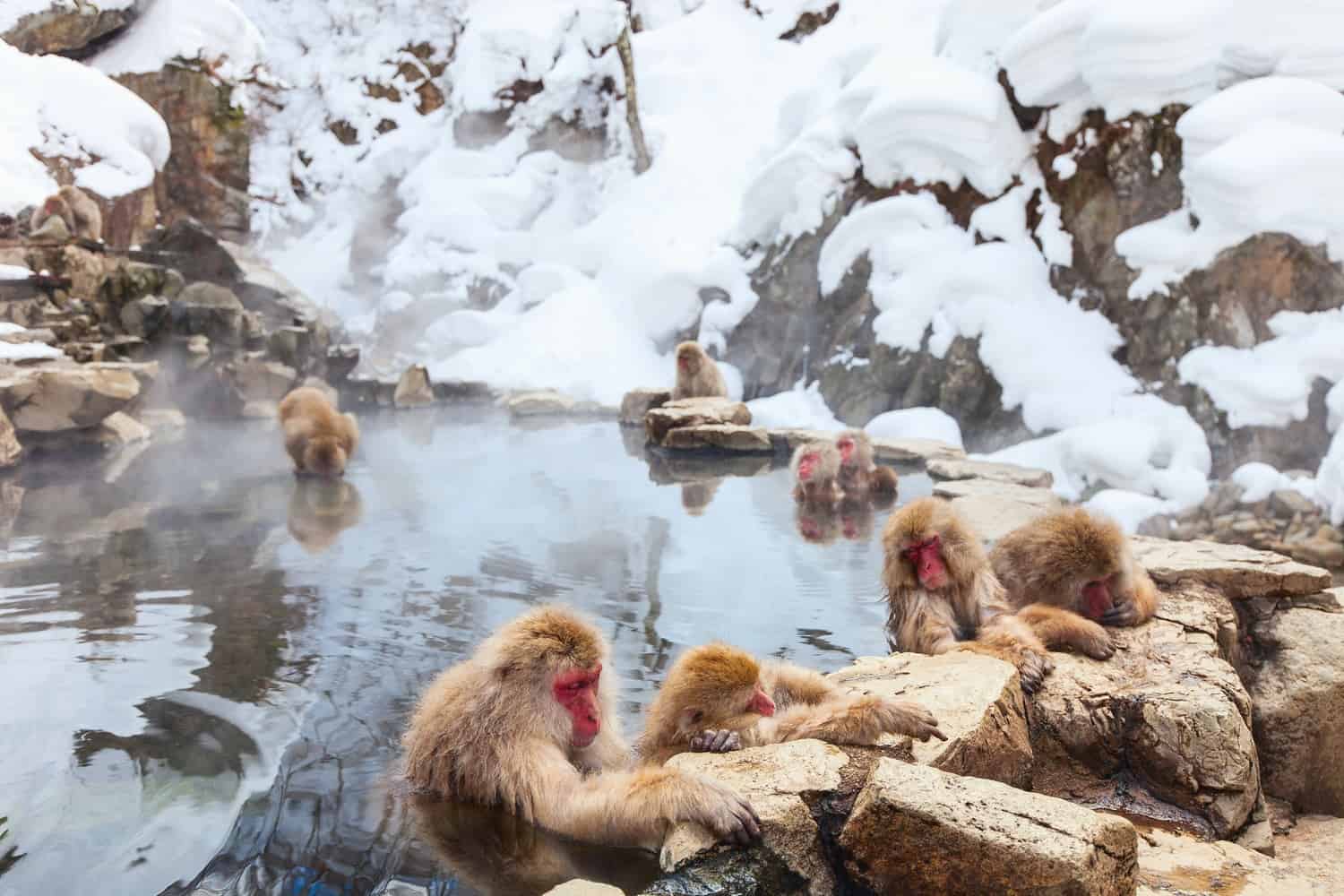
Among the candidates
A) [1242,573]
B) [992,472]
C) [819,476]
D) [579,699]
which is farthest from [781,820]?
[992,472]

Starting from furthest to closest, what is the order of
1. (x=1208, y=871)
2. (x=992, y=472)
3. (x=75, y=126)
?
(x=75, y=126) < (x=992, y=472) < (x=1208, y=871)

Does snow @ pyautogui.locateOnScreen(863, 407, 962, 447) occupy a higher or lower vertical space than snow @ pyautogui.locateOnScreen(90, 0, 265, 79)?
lower

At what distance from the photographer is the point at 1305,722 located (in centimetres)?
300

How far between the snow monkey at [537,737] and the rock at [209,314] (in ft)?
36.7

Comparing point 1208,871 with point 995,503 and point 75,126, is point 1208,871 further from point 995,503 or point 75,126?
point 75,126

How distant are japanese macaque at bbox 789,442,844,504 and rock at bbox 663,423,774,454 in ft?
7.53

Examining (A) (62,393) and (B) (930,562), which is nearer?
(B) (930,562)

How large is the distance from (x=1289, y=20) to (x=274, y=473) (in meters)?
9.56

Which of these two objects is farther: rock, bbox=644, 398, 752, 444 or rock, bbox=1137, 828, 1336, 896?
rock, bbox=644, 398, 752, 444

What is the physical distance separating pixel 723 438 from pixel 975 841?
6936 millimetres

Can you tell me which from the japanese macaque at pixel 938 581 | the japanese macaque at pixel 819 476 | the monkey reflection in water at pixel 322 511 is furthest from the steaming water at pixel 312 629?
the japanese macaque at pixel 938 581

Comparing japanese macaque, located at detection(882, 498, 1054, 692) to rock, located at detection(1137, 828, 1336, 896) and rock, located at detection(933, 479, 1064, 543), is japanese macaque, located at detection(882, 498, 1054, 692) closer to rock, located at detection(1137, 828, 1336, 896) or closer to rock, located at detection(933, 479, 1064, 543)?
rock, located at detection(1137, 828, 1336, 896)

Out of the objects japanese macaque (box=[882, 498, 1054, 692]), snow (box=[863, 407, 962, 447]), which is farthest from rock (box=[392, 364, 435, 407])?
japanese macaque (box=[882, 498, 1054, 692])

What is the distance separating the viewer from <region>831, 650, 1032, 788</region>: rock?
214 centimetres
